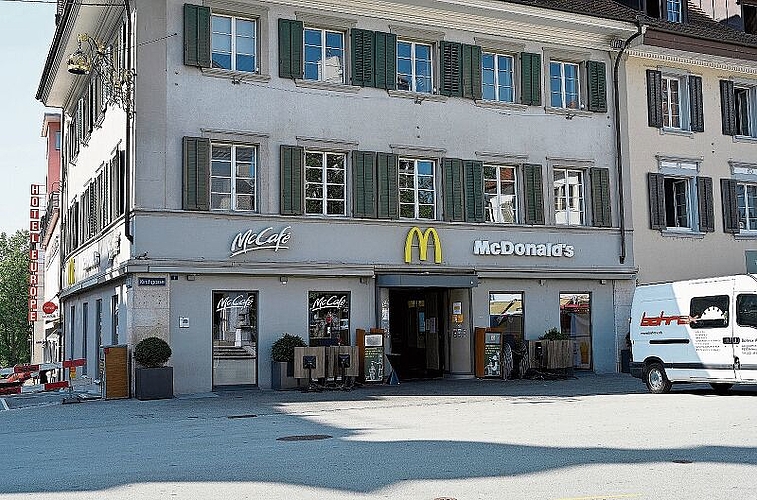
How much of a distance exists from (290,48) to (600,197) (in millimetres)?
9560

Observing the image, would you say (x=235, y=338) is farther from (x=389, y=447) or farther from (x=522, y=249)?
(x=389, y=447)

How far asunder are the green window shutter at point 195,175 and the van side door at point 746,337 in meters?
11.4

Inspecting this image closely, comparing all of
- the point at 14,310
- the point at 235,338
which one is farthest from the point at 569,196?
the point at 14,310

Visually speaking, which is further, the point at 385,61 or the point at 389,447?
the point at 385,61

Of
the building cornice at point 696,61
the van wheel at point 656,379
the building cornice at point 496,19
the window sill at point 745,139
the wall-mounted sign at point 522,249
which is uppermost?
the building cornice at point 496,19

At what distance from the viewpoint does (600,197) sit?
1048 inches

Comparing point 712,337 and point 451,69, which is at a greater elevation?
point 451,69

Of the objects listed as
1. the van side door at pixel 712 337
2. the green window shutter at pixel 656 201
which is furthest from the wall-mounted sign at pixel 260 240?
the green window shutter at pixel 656 201

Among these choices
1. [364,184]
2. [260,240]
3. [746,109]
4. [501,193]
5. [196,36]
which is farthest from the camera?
[746,109]

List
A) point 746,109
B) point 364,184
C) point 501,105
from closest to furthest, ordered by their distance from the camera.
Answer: point 364,184 < point 501,105 < point 746,109

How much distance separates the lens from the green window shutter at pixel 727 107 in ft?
95.0

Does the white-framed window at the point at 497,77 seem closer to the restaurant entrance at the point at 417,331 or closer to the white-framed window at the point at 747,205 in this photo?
the restaurant entrance at the point at 417,331

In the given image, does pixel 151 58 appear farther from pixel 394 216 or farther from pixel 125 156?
pixel 394 216

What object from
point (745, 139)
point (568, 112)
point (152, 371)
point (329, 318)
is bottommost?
point (152, 371)
